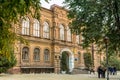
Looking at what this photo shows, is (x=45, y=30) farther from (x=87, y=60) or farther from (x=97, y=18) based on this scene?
(x=97, y=18)

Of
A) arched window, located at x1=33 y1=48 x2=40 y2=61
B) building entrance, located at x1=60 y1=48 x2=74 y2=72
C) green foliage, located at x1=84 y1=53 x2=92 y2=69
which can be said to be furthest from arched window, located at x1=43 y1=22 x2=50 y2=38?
green foliage, located at x1=84 y1=53 x2=92 y2=69

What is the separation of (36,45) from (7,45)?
43.0 m

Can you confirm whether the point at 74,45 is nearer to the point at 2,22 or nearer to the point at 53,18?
the point at 53,18

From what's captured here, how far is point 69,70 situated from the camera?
2128 inches

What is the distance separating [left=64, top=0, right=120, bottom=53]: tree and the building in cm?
1487

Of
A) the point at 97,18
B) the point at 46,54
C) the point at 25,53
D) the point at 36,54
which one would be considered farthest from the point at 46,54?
the point at 97,18

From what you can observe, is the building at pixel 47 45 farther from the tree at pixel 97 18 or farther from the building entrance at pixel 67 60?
the tree at pixel 97 18

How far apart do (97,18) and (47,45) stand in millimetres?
23352

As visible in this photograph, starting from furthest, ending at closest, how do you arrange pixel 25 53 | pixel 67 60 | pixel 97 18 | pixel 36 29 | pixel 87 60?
pixel 87 60, pixel 67 60, pixel 36 29, pixel 25 53, pixel 97 18

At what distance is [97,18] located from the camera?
27.8m

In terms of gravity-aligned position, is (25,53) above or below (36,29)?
below

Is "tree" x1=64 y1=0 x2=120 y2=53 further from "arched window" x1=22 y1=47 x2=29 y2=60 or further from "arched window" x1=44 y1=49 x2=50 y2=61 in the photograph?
"arched window" x1=44 y1=49 x2=50 y2=61

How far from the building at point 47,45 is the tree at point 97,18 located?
14.9m

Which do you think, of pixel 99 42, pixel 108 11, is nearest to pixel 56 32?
pixel 99 42
